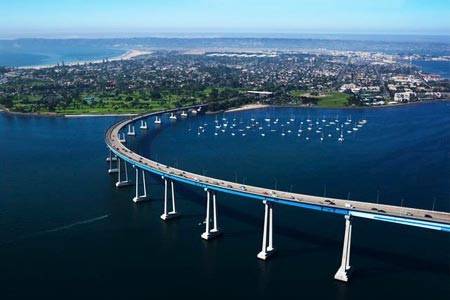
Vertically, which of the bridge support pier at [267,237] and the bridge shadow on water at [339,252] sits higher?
the bridge support pier at [267,237]

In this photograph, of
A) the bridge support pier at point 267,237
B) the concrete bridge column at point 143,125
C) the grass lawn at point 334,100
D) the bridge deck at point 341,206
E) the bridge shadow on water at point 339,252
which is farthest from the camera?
the grass lawn at point 334,100

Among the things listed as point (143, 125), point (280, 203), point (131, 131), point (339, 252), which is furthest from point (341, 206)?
point (143, 125)

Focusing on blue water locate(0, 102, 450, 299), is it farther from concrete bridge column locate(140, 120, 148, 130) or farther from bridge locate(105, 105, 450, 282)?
concrete bridge column locate(140, 120, 148, 130)

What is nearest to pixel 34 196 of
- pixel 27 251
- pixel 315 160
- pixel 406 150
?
pixel 27 251

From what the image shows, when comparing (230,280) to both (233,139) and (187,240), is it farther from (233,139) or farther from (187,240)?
(233,139)

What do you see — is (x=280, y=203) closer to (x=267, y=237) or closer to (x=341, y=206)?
(x=267, y=237)

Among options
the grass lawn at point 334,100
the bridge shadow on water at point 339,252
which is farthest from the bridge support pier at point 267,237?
the grass lawn at point 334,100

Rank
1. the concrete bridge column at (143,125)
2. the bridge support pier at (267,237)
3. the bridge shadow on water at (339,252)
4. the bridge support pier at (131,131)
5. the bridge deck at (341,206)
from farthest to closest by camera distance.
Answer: the concrete bridge column at (143,125)
the bridge support pier at (131,131)
the bridge support pier at (267,237)
the bridge shadow on water at (339,252)
the bridge deck at (341,206)

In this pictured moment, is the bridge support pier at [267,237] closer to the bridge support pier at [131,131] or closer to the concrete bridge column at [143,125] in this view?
the bridge support pier at [131,131]

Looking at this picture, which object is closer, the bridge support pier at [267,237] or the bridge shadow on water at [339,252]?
the bridge shadow on water at [339,252]
